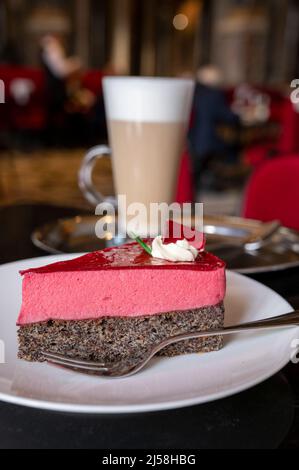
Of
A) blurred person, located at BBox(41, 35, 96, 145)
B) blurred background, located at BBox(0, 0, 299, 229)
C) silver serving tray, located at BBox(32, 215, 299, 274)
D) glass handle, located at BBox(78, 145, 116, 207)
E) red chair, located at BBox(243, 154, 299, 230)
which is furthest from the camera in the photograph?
blurred person, located at BBox(41, 35, 96, 145)

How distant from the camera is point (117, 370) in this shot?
46cm

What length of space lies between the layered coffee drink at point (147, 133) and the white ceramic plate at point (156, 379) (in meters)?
0.37

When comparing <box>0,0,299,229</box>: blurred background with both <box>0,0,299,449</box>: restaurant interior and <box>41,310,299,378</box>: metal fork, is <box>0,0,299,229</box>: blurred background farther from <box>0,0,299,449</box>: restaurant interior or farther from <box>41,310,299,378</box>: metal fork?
<box>41,310,299,378</box>: metal fork

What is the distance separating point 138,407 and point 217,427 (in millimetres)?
70

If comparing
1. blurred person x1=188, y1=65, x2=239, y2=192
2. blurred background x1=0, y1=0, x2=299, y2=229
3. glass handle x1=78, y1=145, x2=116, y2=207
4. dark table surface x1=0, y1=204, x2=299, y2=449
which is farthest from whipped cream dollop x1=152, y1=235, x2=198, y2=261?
blurred person x1=188, y1=65, x2=239, y2=192

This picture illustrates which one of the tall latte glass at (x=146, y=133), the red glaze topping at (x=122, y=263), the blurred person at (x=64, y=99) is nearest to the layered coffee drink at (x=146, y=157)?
the tall latte glass at (x=146, y=133)

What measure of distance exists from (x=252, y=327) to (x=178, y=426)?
0.14m

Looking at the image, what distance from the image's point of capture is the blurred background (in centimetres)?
360

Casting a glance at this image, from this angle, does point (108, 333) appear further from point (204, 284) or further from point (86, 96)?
point (86, 96)

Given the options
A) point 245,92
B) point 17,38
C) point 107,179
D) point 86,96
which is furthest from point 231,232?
point 17,38

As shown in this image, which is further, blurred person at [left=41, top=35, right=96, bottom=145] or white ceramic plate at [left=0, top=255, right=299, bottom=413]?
blurred person at [left=41, top=35, right=96, bottom=145]

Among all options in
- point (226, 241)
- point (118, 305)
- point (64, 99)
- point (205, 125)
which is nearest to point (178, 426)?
point (118, 305)

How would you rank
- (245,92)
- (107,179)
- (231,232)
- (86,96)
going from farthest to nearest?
(86,96), (245,92), (107,179), (231,232)

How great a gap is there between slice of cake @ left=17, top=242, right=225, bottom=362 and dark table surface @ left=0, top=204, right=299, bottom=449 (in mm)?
91
